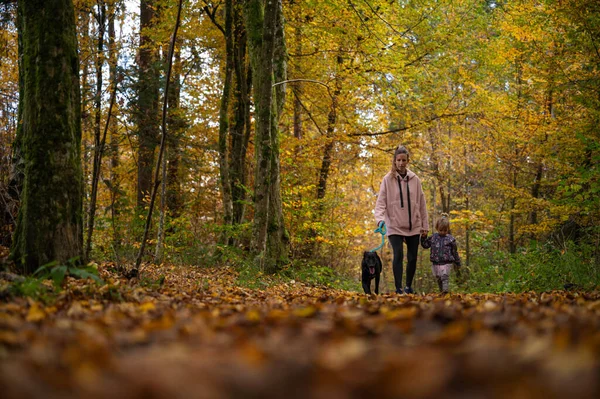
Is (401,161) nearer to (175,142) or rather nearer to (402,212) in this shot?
(402,212)

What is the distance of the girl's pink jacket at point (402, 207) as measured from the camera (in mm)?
7891

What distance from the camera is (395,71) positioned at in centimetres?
1433

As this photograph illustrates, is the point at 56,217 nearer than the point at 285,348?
No

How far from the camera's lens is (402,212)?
7895 millimetres

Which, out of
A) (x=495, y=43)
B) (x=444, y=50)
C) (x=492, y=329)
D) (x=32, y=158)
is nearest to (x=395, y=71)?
(x=444, y=50)

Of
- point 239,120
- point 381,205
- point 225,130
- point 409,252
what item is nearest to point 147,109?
point 225,130

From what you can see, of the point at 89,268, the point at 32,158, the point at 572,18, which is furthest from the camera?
the point at 572,18

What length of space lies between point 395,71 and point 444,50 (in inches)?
94.3

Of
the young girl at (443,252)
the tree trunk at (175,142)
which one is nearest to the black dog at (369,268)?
the young girl at (443,252)

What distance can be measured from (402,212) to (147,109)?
785cm

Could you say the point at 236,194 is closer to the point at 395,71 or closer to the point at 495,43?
the point at 395,71

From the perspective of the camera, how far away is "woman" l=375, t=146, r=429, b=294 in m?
7.88

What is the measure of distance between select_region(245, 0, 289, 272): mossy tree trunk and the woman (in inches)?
103

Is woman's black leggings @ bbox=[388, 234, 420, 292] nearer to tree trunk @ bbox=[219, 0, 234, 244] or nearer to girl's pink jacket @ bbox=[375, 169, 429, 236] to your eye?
girl's pink jacket @ bbox=[375, 169, 429, 236]
